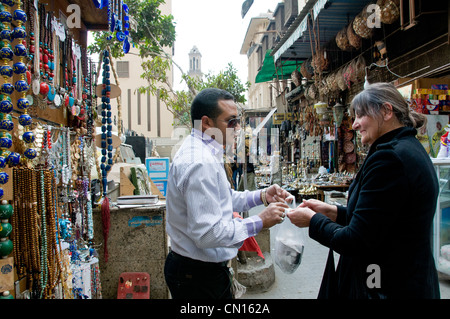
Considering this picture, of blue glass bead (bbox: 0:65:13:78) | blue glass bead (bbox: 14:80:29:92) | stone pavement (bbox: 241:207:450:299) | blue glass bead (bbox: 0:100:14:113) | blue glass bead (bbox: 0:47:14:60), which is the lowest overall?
stone pavement (bbox: 241:207:450:299)

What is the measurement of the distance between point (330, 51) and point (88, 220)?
7.29 metres

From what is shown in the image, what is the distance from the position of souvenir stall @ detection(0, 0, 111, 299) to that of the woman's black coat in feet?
5.61

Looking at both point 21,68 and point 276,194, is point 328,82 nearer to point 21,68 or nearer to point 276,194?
point 276,194

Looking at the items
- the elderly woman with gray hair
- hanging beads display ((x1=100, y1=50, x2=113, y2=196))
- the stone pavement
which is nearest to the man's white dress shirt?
the elderly woman with gray hair

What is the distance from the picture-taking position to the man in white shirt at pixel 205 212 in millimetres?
1540

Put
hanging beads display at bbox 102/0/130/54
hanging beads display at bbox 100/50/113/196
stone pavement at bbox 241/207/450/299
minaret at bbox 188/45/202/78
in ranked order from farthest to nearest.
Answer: minaret at bbox 188/45/202/78
stone pavement at bbox 241/207/450/299
hanging beads display at bbox 100/50/113/196
hanging beads display at bbox 102/0/130/54

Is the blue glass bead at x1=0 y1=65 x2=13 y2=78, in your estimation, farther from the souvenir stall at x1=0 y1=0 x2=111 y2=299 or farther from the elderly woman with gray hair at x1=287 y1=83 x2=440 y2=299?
the elderly woman with gray hair at x1=287 y1=83 x2=440 y2=299

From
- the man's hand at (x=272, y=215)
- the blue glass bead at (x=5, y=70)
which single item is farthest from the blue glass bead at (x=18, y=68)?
the man's hand at (x=272, y=215)

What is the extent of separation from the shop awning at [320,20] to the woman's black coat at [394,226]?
4502 millimetres

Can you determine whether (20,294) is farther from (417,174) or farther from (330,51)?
(330,51)

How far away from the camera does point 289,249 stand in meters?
2.16

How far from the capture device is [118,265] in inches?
138

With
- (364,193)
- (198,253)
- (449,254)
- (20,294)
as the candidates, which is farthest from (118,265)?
(449,254)

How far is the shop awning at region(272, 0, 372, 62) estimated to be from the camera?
230 inches
